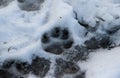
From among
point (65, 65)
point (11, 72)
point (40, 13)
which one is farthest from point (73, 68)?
point (40, 13)

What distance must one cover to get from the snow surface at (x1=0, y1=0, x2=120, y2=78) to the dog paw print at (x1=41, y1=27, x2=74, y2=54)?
44mm

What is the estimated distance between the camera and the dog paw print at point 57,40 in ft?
8.38

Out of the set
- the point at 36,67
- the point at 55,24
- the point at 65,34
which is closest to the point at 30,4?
the point at 55,24

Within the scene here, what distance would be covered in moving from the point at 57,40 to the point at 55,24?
0.17 m

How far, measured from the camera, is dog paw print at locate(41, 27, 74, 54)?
2.55 meters

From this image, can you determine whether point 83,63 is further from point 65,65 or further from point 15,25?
point 15,25

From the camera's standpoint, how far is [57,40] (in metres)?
2.60

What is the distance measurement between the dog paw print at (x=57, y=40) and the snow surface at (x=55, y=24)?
44 millimetres

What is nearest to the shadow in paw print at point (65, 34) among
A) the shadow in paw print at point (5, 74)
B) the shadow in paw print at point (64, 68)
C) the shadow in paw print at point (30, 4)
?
the shadow in paw print at point (64, 68)

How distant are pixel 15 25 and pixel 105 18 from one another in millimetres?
922

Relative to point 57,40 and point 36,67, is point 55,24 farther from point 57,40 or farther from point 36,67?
point 36,67

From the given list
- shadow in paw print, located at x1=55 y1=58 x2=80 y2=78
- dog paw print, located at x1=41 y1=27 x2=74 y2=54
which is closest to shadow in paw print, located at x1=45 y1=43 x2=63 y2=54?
dog paw print, located at x1=41 y1=27 x2=74 y2=54

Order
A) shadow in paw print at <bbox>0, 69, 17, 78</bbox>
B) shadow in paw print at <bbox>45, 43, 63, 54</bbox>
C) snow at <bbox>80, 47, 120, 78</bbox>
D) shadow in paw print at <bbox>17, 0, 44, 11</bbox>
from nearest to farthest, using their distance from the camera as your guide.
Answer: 1. snow at <bbox>80, 47, 120, 78</bbox>
2. shadow in paw print at <bbox>0, 69, 17, 78</bbox>
3. shadow in paw print at <bbox>45, 43, 63, 54</bbox>
4. shadow in paw print at <bbox>17, 0, 44, 11</bbox>

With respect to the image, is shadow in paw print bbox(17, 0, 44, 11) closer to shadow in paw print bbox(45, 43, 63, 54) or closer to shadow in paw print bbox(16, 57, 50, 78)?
shadow in paw print bbox(45, 43, 63, 54)
